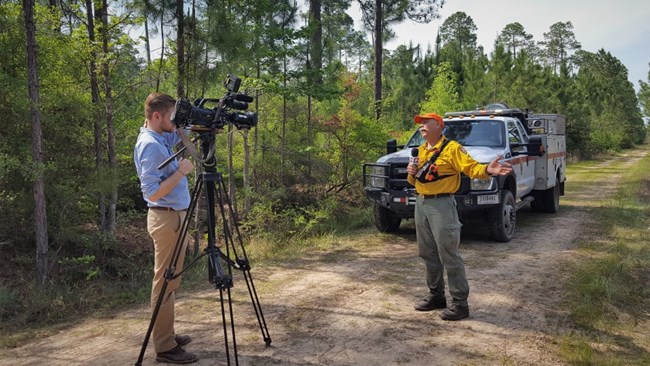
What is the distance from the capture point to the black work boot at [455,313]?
462cm

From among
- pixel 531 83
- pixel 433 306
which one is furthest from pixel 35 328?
pixel 531 83

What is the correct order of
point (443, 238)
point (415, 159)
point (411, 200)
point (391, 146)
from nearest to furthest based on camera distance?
point (443, 238)
point (415, 159)
point (411, 200)
point (391, 146)

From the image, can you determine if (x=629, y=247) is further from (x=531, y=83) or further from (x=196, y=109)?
(x=531, y=83)

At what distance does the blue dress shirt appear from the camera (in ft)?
11.3

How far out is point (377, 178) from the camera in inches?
329

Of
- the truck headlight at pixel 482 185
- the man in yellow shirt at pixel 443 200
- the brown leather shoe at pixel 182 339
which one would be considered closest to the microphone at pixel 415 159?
the man in yellow shirt at pixel 443 200

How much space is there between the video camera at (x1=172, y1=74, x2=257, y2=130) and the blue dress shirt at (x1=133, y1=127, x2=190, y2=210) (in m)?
0.29

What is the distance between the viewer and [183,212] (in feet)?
12.4

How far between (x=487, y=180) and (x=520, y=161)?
1.89m

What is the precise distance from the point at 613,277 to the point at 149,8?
29.1ft

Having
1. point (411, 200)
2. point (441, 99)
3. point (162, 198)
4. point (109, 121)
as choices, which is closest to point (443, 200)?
point (162, 198)

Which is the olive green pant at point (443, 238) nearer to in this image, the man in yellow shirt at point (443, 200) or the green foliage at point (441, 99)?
the man in yellow shirt at point (443, 200)

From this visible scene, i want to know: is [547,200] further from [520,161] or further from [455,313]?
[455,313]

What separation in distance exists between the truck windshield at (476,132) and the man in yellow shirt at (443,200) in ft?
14.1
